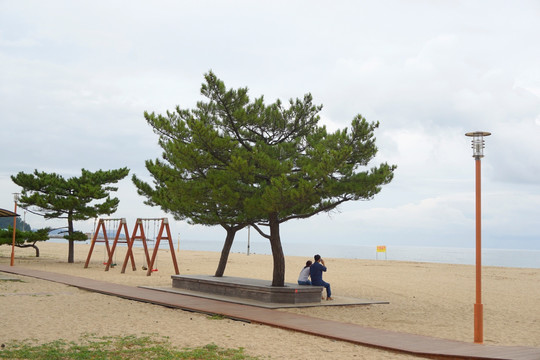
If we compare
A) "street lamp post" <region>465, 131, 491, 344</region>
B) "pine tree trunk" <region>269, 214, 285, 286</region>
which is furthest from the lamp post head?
"pine tree trunk" <region>269, 214, 285, 286</region>

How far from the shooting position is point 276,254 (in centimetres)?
1536

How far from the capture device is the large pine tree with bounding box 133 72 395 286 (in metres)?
13.9

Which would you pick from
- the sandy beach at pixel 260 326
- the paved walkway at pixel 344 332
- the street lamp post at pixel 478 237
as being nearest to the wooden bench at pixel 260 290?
the sandy beach at pixel 260 326

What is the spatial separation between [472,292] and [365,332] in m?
12.1

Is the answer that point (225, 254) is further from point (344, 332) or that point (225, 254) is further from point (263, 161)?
point (344, 332)

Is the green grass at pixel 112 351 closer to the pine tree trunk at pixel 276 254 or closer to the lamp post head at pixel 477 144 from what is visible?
the lamp post head at pixel 477 144

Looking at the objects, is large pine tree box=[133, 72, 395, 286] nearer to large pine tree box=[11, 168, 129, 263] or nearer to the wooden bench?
the wooden bench

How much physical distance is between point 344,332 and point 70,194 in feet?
71.3

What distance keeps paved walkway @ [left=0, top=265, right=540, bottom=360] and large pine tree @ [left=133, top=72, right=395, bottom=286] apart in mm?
2571

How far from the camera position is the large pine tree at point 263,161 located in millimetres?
13859

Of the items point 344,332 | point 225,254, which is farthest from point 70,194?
point 344,332

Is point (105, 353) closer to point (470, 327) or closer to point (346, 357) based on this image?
point (346, 357)

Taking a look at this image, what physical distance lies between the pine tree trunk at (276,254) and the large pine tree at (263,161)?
0.03m

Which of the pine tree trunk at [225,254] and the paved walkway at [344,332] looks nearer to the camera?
the paved walkway at [344,332]
